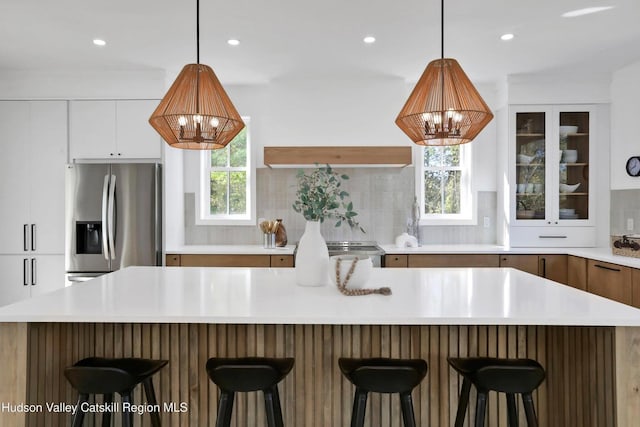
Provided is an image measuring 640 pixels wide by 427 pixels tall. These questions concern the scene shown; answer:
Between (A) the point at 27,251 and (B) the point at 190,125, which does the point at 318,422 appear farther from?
(A) the point at 27,251

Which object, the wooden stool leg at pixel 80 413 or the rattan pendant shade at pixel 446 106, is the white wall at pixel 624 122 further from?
the wooden stool leg at pixel 80 413

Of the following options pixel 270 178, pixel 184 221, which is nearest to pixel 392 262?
pixel 270 178

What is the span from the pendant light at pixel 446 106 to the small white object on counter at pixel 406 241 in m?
2.08

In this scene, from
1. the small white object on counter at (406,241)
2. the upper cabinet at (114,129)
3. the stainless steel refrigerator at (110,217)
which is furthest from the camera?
the small white object on counter at (406,241)

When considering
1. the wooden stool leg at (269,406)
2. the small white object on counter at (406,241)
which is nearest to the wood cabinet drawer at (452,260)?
the small white object on counter at (406,241)

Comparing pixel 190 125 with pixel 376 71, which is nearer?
pixel 190 125

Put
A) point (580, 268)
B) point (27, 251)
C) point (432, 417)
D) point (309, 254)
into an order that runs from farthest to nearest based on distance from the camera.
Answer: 1. point (27, 251)
2. point (580, 268)
3. point (309, 254)
4. point (432, 417)

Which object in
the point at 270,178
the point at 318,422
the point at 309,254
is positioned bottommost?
the point at 318,422

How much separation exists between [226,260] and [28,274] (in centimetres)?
186

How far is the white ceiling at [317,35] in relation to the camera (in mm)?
2641

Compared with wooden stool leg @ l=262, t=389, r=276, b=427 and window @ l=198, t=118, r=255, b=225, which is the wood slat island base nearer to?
wooden stool leg @ l=262, t=389, r=276, b=427

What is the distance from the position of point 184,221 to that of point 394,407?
3216 mm

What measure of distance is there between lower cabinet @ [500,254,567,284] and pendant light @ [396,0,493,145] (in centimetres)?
221

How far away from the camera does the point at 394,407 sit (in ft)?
5.94
